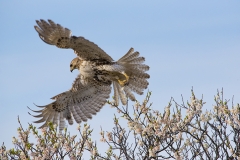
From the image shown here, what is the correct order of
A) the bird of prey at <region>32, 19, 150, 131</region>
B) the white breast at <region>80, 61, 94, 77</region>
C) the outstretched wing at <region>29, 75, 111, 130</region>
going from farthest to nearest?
the outstretched wing at <region>29, 75, 111, 130</region>
the white breast at <region>80, 61, 94, 77</region>
the bird of prey at <region>32, 19, 150, 131</region>

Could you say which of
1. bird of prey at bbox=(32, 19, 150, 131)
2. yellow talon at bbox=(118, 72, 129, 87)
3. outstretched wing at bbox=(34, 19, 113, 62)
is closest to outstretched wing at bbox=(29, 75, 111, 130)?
bird of prey at bbox=(32, 19, 150, 131)

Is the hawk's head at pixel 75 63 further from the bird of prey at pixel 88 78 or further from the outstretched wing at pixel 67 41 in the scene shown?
the outstretched wing at pixel 67 41

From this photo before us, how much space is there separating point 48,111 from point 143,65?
9.09ft

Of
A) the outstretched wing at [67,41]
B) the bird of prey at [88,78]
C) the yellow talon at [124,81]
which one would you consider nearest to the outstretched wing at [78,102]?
the bird of prey at [88,78]

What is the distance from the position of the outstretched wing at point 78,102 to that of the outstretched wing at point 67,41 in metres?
1.13

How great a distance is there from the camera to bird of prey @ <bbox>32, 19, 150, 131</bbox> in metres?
9.09

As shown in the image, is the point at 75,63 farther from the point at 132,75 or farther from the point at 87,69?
the point at 132,75

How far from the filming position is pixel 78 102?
37.1ft

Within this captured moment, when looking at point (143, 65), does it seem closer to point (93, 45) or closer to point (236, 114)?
point (93, 45)

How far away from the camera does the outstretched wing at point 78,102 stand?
10719 millimetres

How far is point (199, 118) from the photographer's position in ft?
27.0

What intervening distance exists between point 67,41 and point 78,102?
262cm

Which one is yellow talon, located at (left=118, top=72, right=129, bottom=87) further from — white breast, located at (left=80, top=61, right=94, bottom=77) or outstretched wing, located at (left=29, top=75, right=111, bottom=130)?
white breast, located at (left=80, top=61, right=94, bottom=77)

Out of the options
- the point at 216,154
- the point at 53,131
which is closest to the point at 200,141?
the point at 216,154
